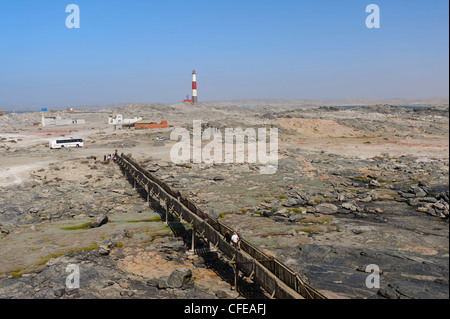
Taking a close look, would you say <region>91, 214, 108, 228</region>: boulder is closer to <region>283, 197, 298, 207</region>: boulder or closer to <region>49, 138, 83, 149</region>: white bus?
<region>283, 197, 298, 207</region>: boulder

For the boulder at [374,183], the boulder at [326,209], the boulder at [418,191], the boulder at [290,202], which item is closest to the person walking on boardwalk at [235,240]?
the boulder at [326,209]

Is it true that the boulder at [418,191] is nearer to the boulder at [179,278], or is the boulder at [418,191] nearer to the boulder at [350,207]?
the boulder at [350,207]

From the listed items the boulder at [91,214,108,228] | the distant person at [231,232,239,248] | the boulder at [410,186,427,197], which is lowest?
the boulder at [91,214,108,228]

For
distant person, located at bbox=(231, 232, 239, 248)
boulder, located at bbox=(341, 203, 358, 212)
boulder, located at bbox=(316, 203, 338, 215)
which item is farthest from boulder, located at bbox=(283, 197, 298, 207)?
distant person, located at bbox=(231, 232, 239, 248)

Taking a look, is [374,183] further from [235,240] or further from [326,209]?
[235,240]

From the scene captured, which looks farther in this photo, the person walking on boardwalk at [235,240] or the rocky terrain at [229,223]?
the person walking on boardwalk at [235,240]

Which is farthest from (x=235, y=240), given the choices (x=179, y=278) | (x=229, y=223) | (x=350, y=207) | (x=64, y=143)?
(x=64, y=143)
